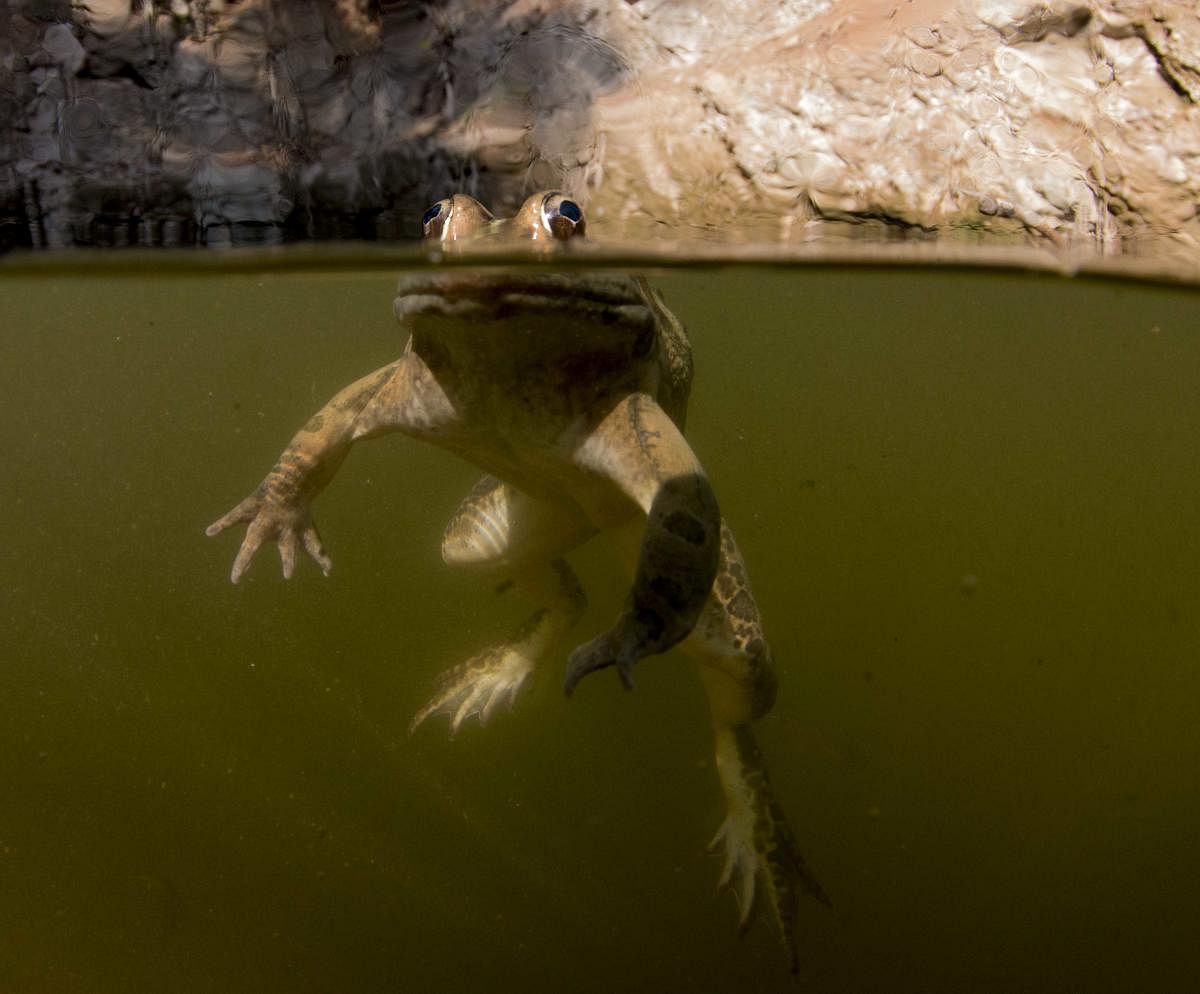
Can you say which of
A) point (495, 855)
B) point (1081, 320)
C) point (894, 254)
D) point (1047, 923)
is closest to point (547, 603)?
point (495, 855)

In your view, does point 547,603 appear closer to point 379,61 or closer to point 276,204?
point 276,204

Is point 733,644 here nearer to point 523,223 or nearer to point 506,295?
point 506,295

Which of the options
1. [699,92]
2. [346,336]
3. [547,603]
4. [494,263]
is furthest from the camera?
[346,336]

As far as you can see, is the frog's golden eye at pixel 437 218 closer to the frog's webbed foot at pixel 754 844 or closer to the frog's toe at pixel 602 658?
the frog's toe at pixel 602 658

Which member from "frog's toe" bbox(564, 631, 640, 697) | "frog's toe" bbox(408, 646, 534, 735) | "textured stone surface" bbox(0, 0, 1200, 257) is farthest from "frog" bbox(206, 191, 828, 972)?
"textured stone surface" bbox(0, 0, 1200, 257)

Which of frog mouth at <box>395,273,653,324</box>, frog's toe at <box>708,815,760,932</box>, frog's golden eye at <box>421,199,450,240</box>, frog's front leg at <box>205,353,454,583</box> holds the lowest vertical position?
frog's toe at <box>708,815,760,932</box>

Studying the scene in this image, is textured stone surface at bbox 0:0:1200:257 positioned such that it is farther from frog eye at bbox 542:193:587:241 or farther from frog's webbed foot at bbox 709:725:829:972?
frog's webbed foot at bbox 709:725:829:972

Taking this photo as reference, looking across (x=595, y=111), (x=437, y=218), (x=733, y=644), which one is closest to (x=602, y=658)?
(x=733, y=644)
